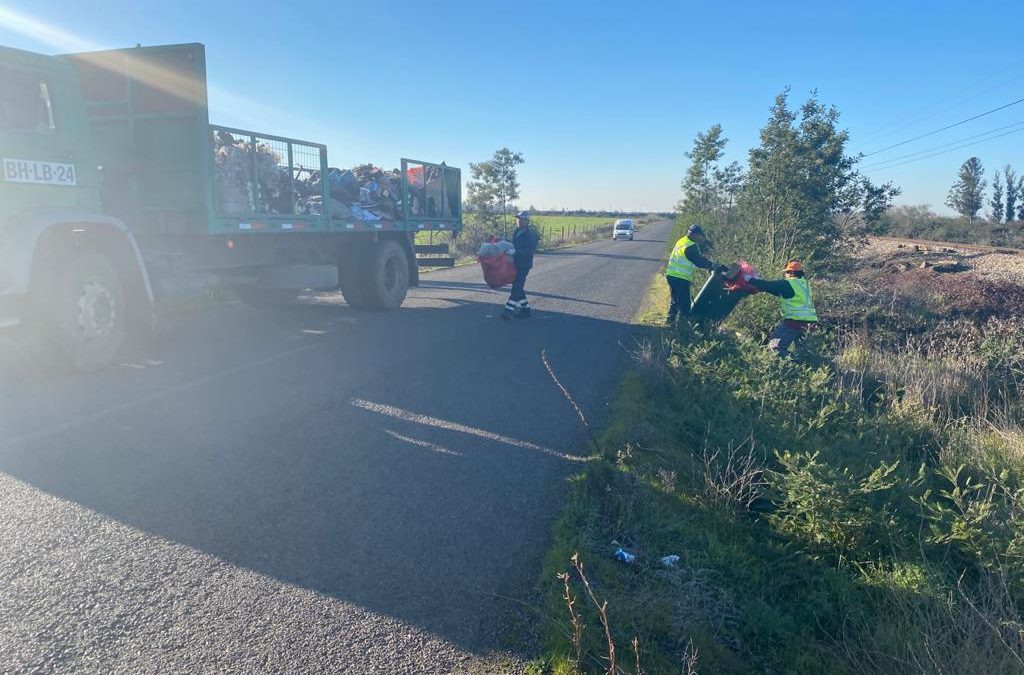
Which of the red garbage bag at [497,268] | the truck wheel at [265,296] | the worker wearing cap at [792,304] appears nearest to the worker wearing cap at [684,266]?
the worker wearing cap at [792,304]

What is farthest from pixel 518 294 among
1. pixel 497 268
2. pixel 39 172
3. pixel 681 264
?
pixel 39 172

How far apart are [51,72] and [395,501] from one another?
18.8ft

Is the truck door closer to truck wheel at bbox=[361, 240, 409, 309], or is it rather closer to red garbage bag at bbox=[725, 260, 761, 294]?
truck wheel at bbox=[361, 240, 409, 309]

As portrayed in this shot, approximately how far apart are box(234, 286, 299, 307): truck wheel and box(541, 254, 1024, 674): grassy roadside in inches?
275

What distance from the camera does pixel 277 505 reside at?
159 inches

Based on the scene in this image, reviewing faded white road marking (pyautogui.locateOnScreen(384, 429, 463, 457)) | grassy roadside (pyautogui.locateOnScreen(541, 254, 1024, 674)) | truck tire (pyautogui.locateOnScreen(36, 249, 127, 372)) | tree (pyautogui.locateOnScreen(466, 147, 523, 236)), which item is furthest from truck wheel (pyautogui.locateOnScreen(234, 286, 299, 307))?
tree (pyautogui.locateOnScreen(466, 147, 523, 236))

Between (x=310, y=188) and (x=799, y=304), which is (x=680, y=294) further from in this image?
(x=310, y=188)

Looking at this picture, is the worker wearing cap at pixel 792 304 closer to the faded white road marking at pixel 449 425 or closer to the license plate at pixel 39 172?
the faded white road marking at pixel 449 425

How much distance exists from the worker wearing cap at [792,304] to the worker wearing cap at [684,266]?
1.45m

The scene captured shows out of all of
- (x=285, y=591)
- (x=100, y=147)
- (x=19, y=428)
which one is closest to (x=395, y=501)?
(x=285, y=591)

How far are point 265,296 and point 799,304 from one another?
832 centimetres

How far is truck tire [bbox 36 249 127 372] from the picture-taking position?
6547mm

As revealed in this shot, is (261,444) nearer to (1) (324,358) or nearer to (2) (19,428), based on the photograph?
(2) (19,428)

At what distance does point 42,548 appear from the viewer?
11.3ft
